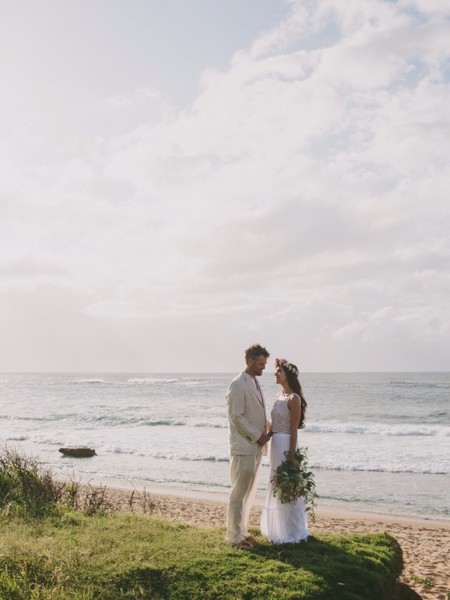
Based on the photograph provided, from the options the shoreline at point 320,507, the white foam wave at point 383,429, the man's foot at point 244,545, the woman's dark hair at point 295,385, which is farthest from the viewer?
the white foam wave at point 383,429

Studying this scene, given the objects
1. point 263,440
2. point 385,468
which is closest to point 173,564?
point 263,440

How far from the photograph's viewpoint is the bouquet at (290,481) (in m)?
6.73

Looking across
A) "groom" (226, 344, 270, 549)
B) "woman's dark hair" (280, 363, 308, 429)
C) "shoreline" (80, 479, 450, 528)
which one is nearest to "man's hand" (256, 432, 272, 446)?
"groom" (226, 344, 270, 549)

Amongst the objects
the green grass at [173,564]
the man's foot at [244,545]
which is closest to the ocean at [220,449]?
the green grass at [173,564]

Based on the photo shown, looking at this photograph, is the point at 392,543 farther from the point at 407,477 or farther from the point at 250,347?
the point at 407,477

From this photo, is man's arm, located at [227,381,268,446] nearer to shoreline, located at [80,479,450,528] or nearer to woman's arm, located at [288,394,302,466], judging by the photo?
woman's arm, located at [288,394,302,466]

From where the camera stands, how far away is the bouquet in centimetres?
673

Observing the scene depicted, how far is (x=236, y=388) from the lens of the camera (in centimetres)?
670

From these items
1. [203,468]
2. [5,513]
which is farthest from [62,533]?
[203,468]

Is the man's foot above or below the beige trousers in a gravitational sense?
below

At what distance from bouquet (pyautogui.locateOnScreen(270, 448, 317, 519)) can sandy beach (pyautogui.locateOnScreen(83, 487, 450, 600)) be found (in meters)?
1.95

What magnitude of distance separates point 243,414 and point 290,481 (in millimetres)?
925

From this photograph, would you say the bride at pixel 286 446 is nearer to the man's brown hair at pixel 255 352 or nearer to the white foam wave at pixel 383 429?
the man's brown hair at pixel 255 352

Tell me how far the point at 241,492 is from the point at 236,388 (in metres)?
1.20
